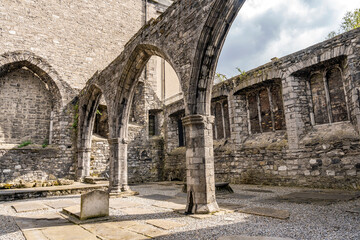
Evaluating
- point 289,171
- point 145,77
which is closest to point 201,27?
point 289,171

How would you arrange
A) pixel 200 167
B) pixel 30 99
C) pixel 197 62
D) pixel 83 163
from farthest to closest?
pixel 30 99 < pixel 83 163 < pixel 197 62 < pixel 200 167

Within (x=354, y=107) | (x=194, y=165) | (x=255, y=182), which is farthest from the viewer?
(x=255, y=182)

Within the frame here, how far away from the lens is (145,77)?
1433 cm

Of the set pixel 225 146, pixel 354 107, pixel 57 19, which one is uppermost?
pixel 57 19

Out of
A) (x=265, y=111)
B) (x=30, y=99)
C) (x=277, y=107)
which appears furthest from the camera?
(x=30, y=99)

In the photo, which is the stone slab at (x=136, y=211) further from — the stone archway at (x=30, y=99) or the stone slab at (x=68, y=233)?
the stone archway at (x=30, y=99)

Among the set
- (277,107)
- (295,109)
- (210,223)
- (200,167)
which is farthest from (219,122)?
(210,223)

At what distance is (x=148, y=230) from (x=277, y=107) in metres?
6.81

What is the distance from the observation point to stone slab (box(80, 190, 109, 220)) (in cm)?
425

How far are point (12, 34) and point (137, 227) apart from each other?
11789mm

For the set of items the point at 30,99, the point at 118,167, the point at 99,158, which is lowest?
the point at 118,167

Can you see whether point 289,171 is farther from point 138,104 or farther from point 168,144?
point 138,104

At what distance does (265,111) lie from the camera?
910 cm

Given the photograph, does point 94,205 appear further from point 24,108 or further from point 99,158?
point 24,108
